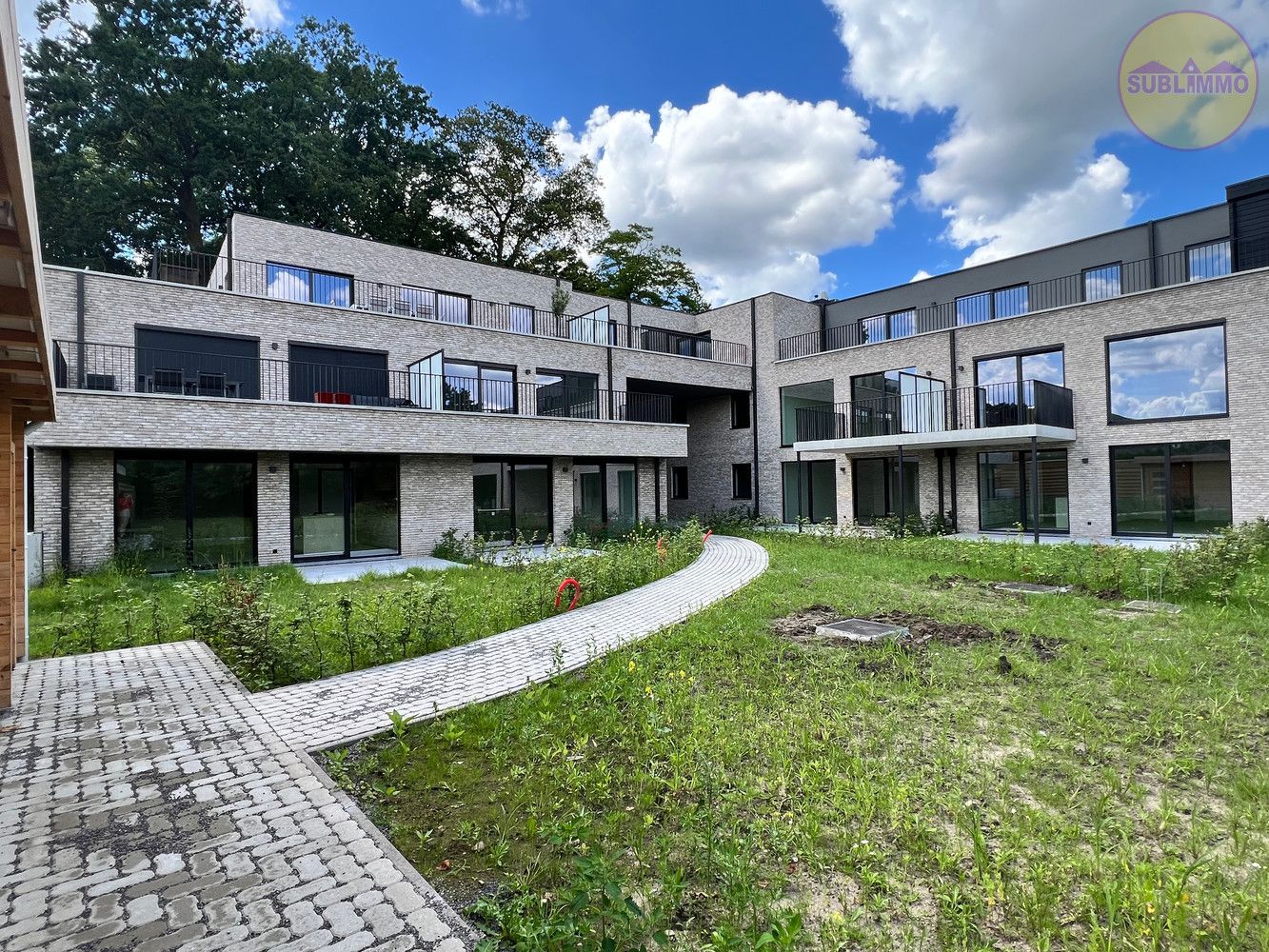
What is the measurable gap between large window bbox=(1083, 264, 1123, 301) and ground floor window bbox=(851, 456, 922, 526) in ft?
21.9

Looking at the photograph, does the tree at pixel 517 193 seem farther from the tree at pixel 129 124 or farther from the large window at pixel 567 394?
the large window at pixel 567 394

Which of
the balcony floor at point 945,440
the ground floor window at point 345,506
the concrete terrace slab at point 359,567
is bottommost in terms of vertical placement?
the concrete terrace slab at point 359,567

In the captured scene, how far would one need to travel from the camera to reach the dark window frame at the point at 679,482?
85.2ft

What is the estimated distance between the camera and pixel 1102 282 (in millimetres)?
17125

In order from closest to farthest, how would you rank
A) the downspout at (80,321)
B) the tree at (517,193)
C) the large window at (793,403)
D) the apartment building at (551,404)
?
the downspout at (80,321)
the apartment building at (551,404)
the large window at (793,403)
the tree at (517,193)

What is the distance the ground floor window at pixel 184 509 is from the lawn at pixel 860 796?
11.0 m

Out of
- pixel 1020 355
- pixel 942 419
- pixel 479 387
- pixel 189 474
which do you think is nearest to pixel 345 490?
pixel 189 474

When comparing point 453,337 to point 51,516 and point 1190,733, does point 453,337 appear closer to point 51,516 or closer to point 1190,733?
point 51,516

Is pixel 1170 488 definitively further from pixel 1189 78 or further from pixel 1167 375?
pixel 1189 78

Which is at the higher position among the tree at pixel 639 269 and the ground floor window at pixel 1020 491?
the tree at pixel 639 269

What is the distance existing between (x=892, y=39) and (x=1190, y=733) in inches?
460

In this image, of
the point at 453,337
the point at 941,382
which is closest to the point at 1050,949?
the point at 453,337

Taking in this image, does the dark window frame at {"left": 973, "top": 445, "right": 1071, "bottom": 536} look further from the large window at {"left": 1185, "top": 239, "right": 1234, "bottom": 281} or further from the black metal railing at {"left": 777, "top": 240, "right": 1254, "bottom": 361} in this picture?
the large window at {"left": 1185, "top": 239, "right": 1234, "bottom": 281}

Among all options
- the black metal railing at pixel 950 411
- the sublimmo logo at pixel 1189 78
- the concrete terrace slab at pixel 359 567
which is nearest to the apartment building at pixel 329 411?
the concrete terrace slab at pixel 359 567
